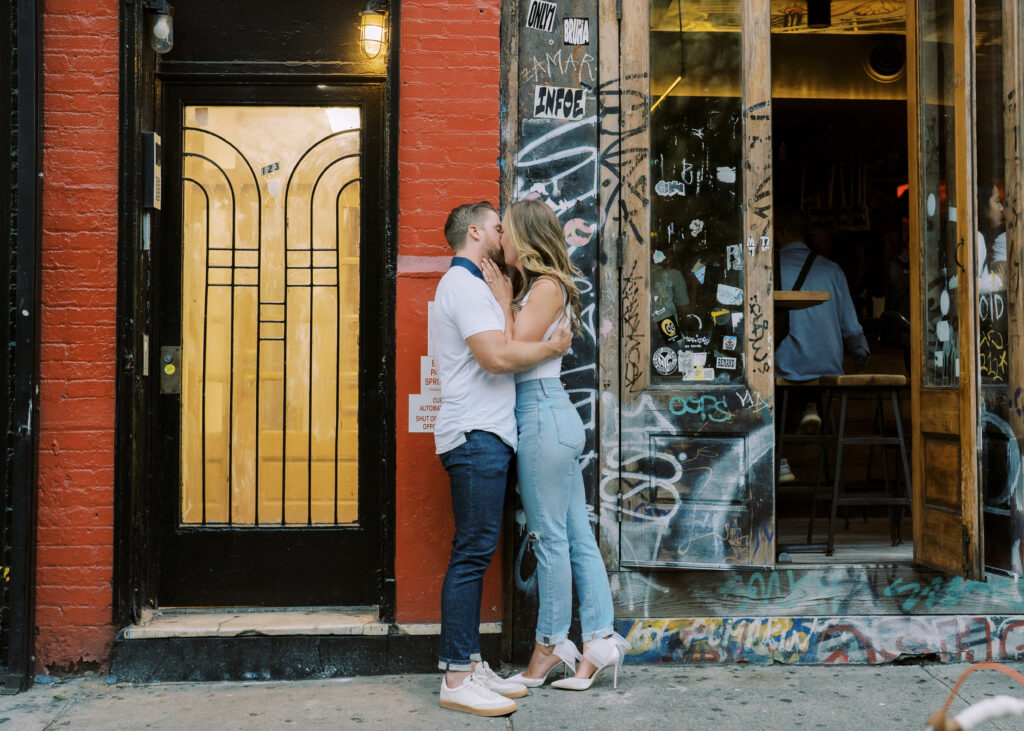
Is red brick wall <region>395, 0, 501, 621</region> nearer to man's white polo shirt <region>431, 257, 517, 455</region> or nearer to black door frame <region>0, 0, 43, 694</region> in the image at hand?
man's white polo shirt <region>431, 257, 517, 455</region>

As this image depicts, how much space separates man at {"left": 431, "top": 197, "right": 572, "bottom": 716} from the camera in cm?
378

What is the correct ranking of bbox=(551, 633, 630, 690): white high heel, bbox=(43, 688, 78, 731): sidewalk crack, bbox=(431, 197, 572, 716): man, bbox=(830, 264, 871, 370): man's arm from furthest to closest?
bbox=(830, 264, 871, 370): man's arm
bbox=(551, 633, 630, 690): white high heel
bbox=(431, 197, 572, 716): man
bbox=(43, 688, 78, 731): sidewalk crack

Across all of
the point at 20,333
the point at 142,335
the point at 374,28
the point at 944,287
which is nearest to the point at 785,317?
the point at 944,287

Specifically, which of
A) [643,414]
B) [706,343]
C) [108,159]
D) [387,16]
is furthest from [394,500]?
[387,16]

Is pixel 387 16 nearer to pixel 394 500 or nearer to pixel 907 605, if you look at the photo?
pixel 394 500

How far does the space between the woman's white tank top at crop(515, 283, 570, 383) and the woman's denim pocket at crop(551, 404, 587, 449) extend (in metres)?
0.16

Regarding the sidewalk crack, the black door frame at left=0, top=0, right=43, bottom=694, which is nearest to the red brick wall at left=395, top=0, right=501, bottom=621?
the sidewalk crack

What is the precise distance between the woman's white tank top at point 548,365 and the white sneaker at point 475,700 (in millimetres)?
1302

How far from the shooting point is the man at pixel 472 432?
378 cm

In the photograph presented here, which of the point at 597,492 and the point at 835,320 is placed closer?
the point at 597,492

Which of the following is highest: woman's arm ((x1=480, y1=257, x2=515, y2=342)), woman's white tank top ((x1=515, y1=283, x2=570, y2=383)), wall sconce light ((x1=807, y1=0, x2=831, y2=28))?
wall sconce light ((x1=807, y1=0, x2=831, y2=28))

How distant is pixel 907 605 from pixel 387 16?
3.90 meters

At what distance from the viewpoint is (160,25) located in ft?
14.4

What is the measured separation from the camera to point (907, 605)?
178 inches
